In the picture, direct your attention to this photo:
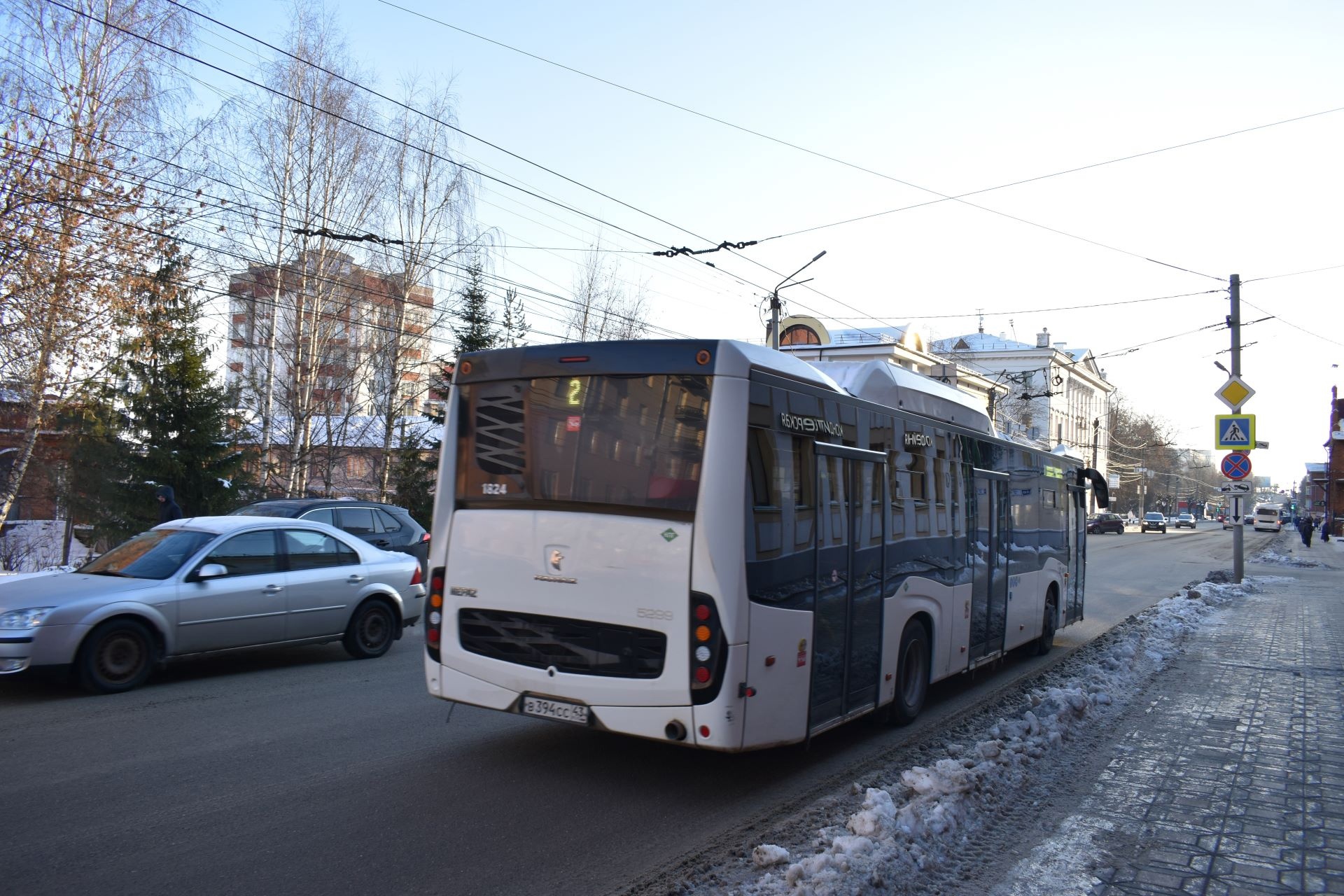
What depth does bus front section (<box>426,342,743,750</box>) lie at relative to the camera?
18.4 feet

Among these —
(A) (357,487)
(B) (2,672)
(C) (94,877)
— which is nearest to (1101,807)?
(C) (94,877)

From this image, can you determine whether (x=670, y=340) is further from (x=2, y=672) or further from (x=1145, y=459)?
(x=1145, y=459)

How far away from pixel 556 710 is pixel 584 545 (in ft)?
3.35

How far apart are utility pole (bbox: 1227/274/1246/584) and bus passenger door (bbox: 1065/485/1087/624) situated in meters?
11.5

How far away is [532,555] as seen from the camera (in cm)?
612

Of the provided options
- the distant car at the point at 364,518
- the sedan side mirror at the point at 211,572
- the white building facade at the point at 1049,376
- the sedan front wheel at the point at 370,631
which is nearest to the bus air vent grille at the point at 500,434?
the sedan side mirror at the point at 211,572

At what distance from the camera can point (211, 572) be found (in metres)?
9.20

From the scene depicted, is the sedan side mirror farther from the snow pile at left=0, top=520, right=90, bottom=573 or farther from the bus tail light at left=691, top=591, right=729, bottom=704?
the snow pile at left=0, top=520, right=90, bottom=573

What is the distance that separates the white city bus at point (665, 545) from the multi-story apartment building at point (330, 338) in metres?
20.7

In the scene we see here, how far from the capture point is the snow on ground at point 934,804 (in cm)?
446

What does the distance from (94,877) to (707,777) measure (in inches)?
139

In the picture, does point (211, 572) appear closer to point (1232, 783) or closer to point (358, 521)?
point (358, 521)

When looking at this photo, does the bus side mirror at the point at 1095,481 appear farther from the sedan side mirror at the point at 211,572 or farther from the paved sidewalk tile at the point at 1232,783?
the sedan side mirror at the point at 211,572

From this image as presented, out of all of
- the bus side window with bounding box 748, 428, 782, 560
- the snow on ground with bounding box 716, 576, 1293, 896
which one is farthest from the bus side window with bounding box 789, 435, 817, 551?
the snow on ground with bounding box 716, 576, 1293, 896
